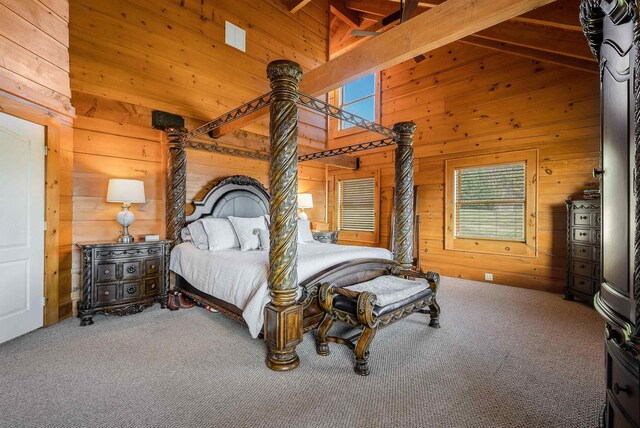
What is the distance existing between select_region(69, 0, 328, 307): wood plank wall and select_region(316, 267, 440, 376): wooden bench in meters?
2.86

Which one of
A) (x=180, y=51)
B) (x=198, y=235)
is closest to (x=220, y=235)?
(x=198, y=235)

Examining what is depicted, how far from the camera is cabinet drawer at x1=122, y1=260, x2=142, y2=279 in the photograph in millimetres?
3250

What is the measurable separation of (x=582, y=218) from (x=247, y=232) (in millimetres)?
4197

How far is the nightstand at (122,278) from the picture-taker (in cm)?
307

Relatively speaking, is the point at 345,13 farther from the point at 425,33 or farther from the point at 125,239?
the point at 125,239

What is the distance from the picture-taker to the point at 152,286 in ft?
11.4

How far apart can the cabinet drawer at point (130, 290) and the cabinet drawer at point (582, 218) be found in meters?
5.36

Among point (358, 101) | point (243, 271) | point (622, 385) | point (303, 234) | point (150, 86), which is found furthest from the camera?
point (358, 101)

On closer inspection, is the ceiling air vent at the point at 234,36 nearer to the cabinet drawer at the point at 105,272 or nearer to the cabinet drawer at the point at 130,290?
the cabinet drawer at the point at 105,272

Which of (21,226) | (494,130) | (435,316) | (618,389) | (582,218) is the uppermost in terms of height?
(494,130)

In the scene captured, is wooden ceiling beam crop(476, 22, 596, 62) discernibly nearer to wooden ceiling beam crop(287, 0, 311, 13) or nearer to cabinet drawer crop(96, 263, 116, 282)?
wooden ceiling beam crop(287, 0, 311, 13)

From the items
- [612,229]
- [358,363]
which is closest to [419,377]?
[358,363]

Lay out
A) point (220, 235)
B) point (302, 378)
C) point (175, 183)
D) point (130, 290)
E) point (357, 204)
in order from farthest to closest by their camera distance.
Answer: point (357, 204)
point (175, 183)
point (220, 235)
point (130, 290)
point (302, 378)

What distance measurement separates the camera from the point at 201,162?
449 centimetres
